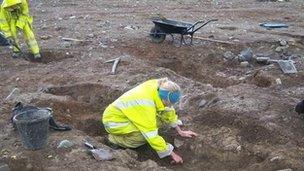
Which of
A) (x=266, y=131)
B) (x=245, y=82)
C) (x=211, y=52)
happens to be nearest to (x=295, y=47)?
(x=211, y=52)

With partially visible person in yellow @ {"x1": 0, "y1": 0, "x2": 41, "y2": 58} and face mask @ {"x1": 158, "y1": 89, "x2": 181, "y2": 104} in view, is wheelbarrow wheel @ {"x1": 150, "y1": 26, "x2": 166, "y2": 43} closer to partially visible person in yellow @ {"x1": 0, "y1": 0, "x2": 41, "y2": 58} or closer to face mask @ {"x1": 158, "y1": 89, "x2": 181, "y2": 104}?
partially visible person in yellow @ {"x1": 0, "y1": 0, "x2": 41, "y2": 58}

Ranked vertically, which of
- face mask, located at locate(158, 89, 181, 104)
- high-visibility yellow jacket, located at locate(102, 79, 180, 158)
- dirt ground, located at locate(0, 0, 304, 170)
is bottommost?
dirt ground, located at locate(0, 0, 304, 170)

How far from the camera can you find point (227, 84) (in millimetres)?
8625

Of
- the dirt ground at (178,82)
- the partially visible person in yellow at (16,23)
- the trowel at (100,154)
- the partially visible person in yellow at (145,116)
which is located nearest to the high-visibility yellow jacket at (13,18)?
the partially visible person in yellow at (16,23)

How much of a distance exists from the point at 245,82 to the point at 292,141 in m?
2.51

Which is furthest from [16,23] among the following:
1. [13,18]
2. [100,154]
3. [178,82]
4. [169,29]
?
[100,154]

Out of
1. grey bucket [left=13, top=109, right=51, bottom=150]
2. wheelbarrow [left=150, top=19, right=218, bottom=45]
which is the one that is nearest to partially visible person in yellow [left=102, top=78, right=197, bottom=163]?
grey bucket [left=13, top=109, right=51, bottom=150]

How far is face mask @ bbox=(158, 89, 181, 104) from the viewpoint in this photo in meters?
5.79

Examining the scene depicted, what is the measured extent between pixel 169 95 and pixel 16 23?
539 cm

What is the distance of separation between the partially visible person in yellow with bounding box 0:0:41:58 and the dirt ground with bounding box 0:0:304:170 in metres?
0.33

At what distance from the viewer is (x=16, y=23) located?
1007 cm

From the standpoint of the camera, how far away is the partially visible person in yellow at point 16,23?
32.4 ft

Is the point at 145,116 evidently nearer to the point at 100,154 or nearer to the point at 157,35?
the point at 100,154

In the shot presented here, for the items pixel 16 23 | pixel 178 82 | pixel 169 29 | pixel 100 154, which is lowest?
pixel 178 82
